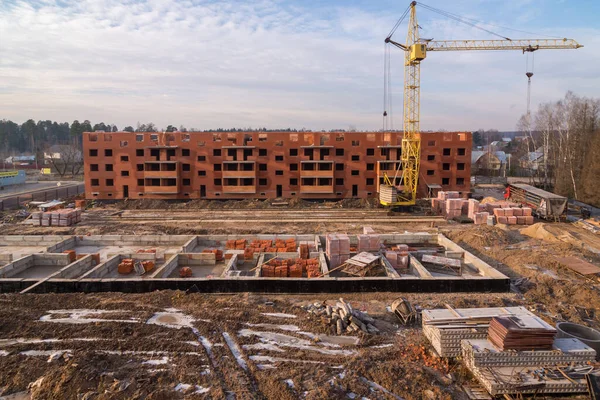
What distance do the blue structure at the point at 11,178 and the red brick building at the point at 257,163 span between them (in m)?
19.7

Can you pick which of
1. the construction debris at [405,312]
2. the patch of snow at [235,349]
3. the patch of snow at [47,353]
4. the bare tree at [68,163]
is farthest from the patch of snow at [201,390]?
the bare tree at [68,163]

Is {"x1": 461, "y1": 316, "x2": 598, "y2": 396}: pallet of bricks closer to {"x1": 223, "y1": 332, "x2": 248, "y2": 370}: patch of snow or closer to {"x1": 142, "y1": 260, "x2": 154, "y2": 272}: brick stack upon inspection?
{"x1": 223, "y1": 332, "x2": 248, "y2": 370}: patch of snow

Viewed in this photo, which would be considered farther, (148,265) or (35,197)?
(35,197)

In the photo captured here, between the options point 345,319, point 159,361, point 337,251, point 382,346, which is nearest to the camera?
point 159,361

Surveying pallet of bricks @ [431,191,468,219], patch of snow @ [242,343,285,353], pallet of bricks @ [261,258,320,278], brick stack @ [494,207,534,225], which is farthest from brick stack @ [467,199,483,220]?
patch of snow @ [242,343,285,353]

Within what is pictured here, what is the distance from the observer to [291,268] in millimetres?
17047

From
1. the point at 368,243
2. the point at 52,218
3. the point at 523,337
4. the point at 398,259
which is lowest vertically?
the point at 398,259

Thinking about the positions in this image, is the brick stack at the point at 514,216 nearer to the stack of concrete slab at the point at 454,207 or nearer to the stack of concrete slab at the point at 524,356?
the stack of concrete slab at the point at 454,207

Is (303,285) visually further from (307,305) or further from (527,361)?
(527,361)

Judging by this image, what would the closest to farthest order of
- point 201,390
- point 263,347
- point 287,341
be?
1. point 201,390
2. point 263,347
3. point 287,341

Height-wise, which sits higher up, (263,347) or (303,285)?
(303,285)

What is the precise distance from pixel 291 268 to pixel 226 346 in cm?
727

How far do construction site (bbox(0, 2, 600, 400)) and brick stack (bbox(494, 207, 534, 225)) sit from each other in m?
0.08

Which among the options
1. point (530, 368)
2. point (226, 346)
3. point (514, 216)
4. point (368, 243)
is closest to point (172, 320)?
point (226, 346)
